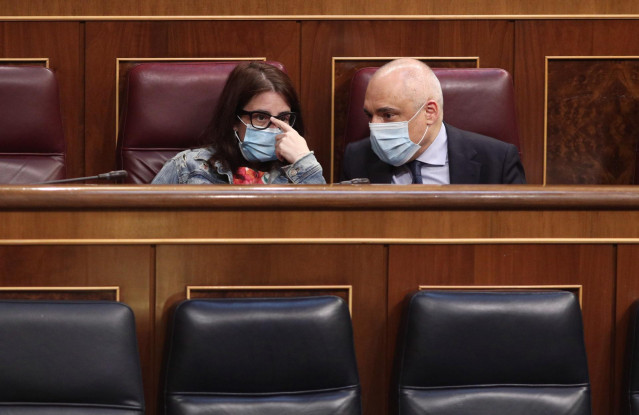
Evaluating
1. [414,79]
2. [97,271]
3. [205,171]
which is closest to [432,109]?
[414,79]

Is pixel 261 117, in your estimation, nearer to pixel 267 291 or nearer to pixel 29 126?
pixel 29 126

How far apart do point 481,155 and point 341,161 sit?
17cm

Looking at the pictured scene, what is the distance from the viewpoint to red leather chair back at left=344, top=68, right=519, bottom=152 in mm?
902

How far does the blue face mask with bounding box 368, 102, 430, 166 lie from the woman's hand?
0.08m

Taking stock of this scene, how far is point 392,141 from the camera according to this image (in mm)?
864

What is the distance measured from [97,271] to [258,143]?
36 cm

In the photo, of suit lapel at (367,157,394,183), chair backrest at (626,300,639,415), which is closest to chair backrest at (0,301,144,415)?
chair backrest at (626,300,639,415)

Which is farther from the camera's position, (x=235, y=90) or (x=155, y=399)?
(x=235, y=90)

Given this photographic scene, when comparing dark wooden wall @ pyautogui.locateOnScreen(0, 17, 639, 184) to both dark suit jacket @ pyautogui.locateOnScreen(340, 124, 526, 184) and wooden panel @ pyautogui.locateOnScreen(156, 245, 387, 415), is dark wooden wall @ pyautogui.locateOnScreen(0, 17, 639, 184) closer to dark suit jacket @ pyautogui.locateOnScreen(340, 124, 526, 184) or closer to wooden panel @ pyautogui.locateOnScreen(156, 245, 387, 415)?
dark suit jacket @ pyautogui.locateOnScreen(340, 124, 526, 184)

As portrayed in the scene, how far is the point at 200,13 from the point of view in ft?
3.20

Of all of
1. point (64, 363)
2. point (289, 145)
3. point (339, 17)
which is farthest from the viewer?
point (339, 17)

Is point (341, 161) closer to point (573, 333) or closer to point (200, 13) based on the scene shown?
point (200, 13)

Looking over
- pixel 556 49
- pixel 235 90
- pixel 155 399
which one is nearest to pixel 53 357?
pixel 155 399

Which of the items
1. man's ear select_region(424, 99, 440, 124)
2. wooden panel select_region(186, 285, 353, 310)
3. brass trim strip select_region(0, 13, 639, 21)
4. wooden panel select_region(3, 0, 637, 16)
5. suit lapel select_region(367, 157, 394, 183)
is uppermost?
wooden panel select_region(3, 0, 637, 16)
